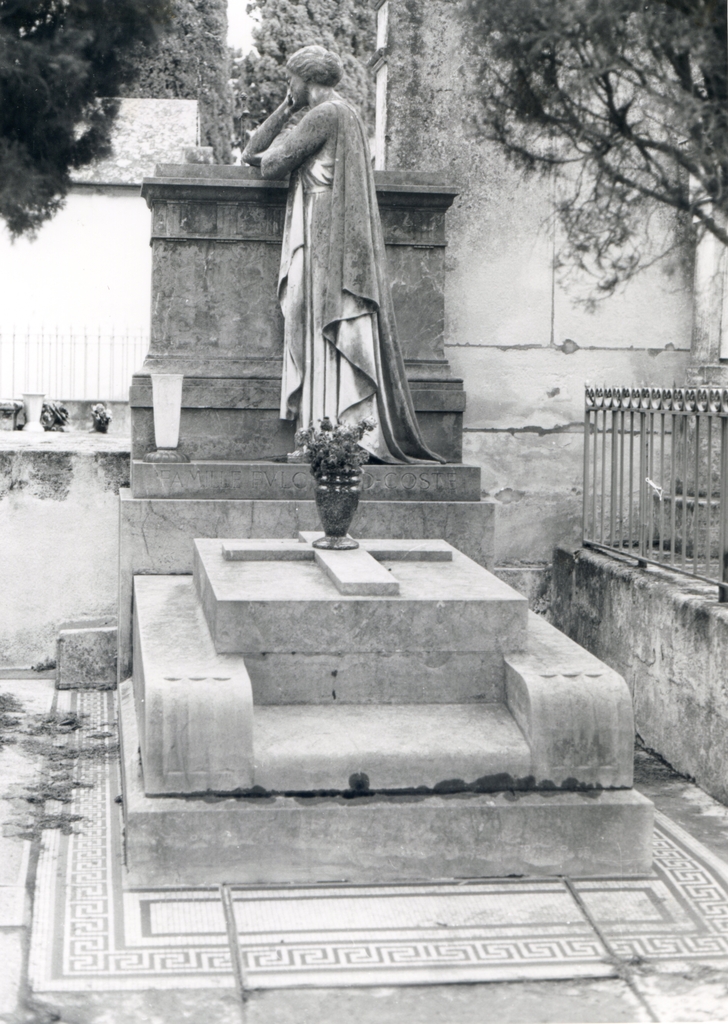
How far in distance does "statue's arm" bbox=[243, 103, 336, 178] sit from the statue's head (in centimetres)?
21

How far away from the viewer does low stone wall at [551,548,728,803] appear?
5.64 meters

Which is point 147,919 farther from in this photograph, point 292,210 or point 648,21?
point 648,21

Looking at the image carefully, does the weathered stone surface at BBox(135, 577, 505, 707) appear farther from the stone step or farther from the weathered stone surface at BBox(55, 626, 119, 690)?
the weathered stone surface at BBox(55, 626, 119, 690)

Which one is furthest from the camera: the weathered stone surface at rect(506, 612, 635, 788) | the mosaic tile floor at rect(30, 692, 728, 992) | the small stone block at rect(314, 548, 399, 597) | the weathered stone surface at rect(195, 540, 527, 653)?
the small stone block at rect(314, 548, 399, 597)

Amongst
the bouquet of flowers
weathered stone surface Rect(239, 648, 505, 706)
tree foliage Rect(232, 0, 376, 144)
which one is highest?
tree foliage Rect(232, 0, 376, 144)

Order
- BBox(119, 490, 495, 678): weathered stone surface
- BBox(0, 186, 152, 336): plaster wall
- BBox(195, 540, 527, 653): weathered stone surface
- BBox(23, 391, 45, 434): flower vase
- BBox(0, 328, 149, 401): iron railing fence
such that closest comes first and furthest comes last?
BBox(195, 540, 527, 653): weathered stone surface → BBox(119, 490, 495, 678): weathered stone surface → BBox(23, 391, 45, 434): flower vase → BBox(0, 328, 149, 401): iron railing fence → BBox(0, 186, 152, 336): plaster wall

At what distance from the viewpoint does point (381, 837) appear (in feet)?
14.6

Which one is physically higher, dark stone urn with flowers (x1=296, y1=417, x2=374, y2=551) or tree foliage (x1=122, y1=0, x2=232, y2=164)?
tree foliage (x1=122, y1=0, x2=232, y2=164)

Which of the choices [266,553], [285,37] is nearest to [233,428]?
[266,553]

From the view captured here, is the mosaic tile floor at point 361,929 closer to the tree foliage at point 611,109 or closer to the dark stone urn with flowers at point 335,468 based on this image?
the dark stone urn with flowers at point 335,468

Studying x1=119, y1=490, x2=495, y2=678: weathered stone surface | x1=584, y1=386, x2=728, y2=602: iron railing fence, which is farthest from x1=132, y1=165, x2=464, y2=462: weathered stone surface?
x1=584, y1=386, x2=728, y2=602: iron railing fence

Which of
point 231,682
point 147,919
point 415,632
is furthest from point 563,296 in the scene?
point 147,919

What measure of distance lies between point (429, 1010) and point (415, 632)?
65.5 inches

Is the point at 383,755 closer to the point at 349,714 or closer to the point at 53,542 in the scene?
the point at 349,714
